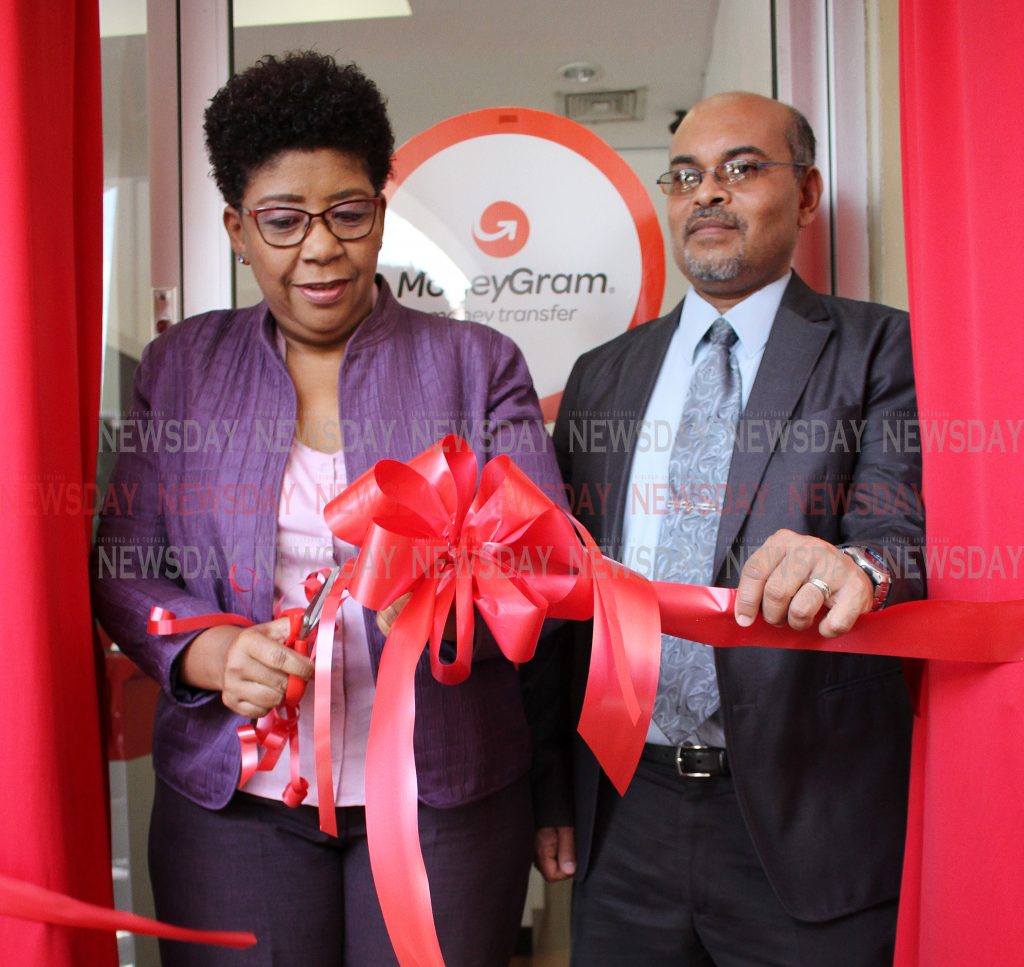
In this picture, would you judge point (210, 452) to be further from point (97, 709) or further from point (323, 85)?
point (323, 85)

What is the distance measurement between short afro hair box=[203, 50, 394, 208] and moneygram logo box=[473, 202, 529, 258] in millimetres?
570

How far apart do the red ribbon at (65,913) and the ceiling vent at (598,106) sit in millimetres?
1681

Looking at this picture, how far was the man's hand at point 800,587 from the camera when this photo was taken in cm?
121

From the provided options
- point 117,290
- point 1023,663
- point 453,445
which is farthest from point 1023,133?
point 117,290

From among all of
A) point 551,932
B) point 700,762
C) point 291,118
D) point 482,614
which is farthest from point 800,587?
point 551,932

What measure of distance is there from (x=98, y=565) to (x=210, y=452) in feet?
0.77

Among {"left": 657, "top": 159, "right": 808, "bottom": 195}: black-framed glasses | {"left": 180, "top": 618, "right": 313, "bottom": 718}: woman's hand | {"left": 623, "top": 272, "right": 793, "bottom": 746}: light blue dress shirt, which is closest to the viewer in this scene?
{"left": 180, "top": 618, "right": 313, "bottom": 718}: woman's hand

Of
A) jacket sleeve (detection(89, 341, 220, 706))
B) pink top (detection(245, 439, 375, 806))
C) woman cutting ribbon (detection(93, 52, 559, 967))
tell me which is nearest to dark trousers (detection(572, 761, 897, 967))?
woman cutting ribbon (detection(93, 52, 559, 967))

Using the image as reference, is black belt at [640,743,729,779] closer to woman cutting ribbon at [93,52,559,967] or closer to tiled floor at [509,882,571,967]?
woman cutting ribbon at [93,52,559,967]

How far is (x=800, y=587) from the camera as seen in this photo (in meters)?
1.22

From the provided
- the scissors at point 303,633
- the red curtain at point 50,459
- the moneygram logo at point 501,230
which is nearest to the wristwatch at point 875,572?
the scissors at point 303,633

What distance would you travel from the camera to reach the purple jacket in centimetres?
145

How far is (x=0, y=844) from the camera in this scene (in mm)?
1177

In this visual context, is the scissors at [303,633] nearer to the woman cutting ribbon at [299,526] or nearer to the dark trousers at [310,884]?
the woman cutting ribbon at [299,526]
